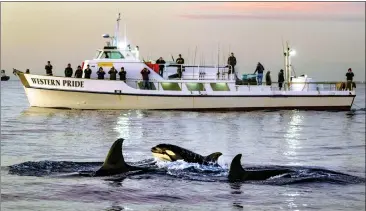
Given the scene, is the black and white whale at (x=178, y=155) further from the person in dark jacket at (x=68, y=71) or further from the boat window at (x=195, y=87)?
the boat window at (x=195, y=87)

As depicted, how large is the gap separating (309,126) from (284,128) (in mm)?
2938

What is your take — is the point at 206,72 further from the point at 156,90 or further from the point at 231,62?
the point at 156,90

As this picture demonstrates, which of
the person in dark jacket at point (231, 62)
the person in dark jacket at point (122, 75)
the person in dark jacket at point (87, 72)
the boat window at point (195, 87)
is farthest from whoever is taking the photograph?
the person in dark jacket at point (231, 62)

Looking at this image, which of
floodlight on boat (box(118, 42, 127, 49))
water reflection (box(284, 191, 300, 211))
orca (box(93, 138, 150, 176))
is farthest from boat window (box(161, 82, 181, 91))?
water reflection (box(284, 191, 300, 211))

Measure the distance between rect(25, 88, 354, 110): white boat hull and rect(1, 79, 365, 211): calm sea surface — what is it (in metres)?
1.19

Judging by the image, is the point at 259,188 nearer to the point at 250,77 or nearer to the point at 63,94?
the point at 63,94

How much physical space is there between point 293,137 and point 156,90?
67.6 feet

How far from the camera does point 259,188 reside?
18.1m

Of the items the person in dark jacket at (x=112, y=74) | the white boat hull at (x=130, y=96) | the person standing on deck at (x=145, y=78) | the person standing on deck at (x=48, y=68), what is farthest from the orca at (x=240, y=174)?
the person standing on deck at (x=48, y=68)

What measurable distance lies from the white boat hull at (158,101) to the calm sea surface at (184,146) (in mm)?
1193

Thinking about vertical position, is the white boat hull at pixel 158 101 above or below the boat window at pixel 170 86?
below

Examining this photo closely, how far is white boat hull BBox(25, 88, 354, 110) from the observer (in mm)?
55531

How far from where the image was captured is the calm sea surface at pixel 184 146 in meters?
16.5

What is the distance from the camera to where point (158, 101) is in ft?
187
